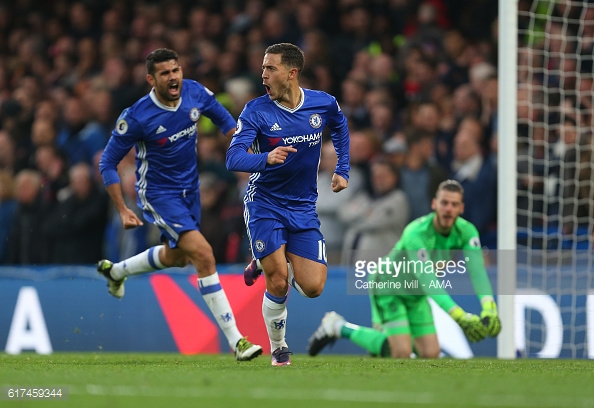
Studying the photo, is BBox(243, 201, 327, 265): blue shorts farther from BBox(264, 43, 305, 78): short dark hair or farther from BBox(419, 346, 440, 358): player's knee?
BBox(419, 346, 440, 358): player's knee

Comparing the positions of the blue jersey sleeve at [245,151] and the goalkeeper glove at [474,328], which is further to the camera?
the goalkeeper glove at [474,328]

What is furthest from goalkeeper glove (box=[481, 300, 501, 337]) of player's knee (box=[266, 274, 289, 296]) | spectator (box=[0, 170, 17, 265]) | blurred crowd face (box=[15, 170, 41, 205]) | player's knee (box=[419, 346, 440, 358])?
spectator (box=[0, 170, 17, 265])

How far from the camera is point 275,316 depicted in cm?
791

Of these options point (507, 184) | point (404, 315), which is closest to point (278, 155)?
point (507, 184)

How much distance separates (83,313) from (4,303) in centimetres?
95

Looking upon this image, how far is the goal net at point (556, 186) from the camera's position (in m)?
10.2

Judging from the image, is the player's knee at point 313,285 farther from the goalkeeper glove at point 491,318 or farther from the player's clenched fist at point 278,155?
the goalkeeper glove at point 491,318

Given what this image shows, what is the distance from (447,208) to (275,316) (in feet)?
7.36

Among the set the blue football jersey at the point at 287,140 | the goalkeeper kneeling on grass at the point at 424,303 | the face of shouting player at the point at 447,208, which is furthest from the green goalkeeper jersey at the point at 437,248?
the blue football jersey at the point at 287,140

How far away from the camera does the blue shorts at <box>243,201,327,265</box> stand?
25.6ft

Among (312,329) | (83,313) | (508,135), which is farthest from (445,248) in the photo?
(83,313)

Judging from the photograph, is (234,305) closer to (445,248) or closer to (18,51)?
(445,248)

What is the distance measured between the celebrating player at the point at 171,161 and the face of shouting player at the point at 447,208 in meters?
2.00

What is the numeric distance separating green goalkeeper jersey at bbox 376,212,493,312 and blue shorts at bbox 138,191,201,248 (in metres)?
2.06
